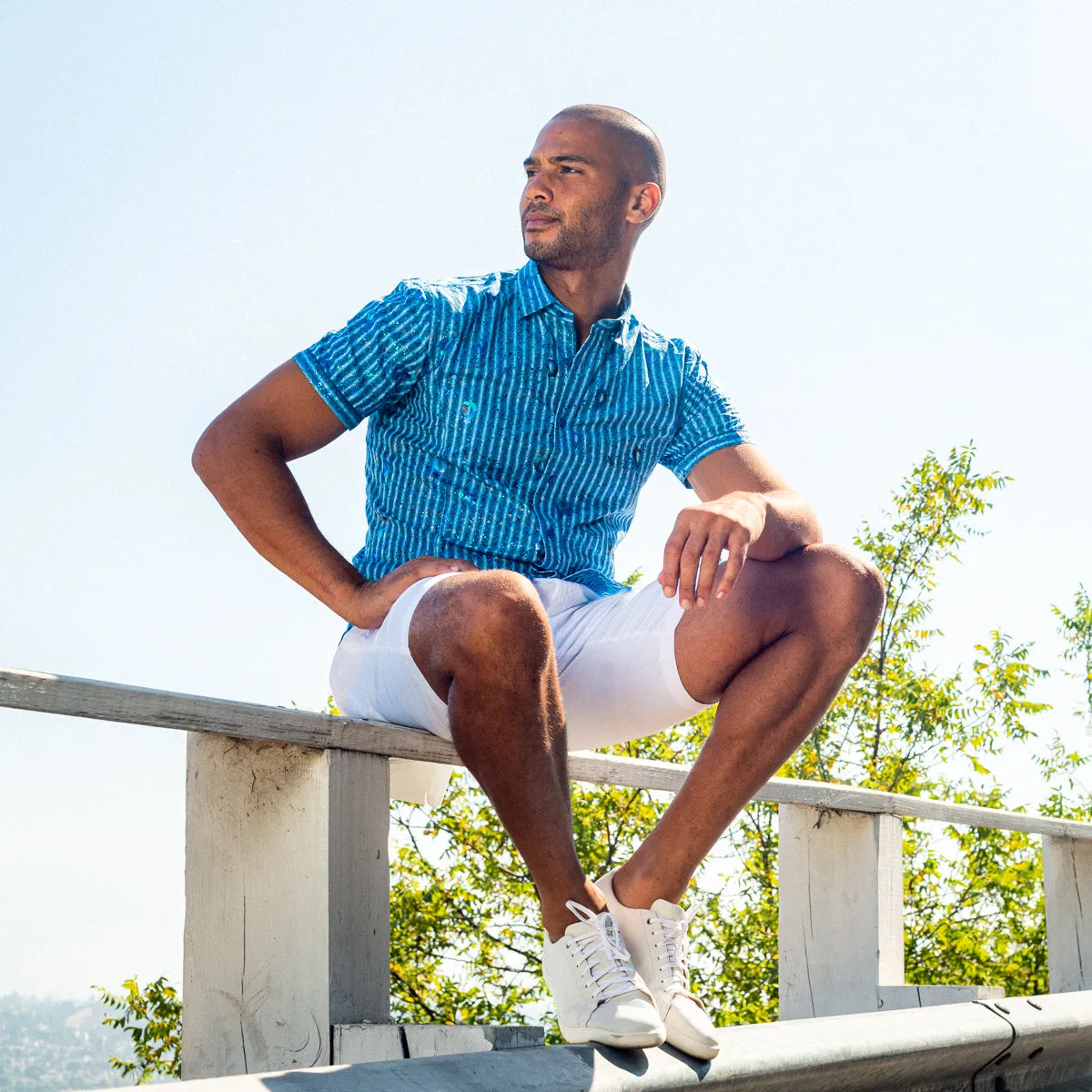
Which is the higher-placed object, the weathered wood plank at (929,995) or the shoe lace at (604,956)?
the shoe lace at (604,956)

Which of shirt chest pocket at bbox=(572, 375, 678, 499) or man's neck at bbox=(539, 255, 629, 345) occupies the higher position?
man's neck at bbox=(539, 255, 629, 345)

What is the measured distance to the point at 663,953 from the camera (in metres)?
1.63

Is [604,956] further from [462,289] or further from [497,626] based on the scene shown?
[462,289]

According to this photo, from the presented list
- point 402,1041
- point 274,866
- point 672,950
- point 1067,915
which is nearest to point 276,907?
point 274,866

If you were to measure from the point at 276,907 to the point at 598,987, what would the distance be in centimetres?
40

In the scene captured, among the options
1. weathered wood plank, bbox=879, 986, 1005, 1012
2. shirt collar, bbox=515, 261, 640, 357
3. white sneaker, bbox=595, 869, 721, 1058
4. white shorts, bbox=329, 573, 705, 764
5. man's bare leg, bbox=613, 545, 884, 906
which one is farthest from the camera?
weathered wood plank, bbox=879, 986, 1005, 1012

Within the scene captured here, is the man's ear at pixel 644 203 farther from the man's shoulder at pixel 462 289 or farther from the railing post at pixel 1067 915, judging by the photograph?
the railing post at pixel 1067 915

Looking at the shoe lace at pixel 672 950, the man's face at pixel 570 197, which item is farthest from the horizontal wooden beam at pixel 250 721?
the man's face at pixel 570 197

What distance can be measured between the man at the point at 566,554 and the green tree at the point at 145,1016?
7592 millimetres

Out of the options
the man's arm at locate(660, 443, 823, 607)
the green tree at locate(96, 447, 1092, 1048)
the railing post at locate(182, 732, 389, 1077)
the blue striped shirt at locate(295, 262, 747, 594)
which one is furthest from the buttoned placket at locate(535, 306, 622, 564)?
the green tree at locate(96, 447, 1092, 1048)

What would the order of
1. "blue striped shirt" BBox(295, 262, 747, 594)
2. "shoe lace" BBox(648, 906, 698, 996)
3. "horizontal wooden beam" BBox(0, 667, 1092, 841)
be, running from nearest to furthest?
"horizontal wooden beam" BBox(0, 667, 1092, 841) < "shoe lace" BBox(648, 906, 698, 996) < "blue striped shirt" BBox(295, 262, 747, 594)

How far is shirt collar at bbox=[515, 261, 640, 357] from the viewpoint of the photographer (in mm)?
2248

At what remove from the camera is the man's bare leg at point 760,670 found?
173 centimetres

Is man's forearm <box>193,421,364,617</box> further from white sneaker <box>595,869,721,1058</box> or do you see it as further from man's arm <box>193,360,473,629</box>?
white sneaker <box>595,869,721,1058</box>
